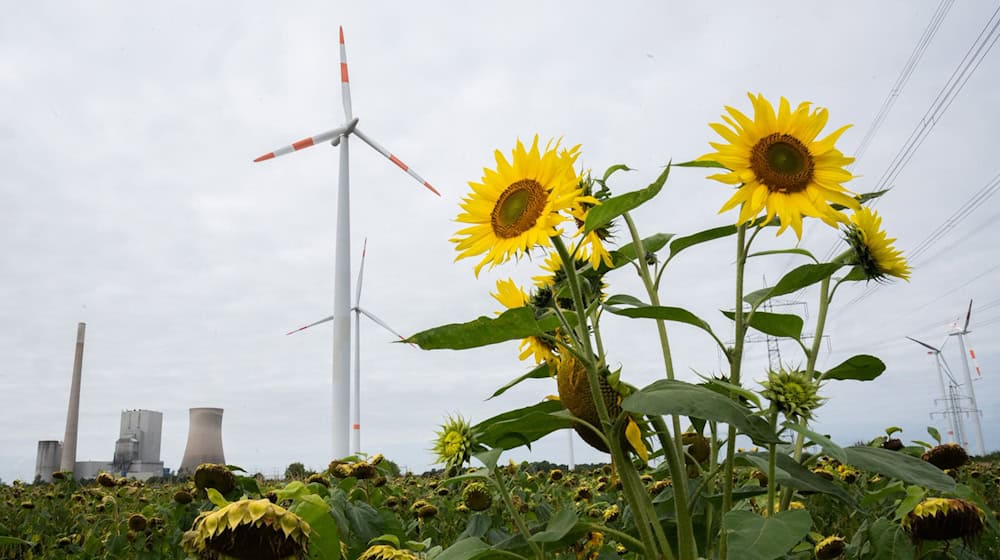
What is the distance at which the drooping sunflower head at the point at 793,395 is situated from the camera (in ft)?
4.98

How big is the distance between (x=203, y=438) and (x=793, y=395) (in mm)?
21415

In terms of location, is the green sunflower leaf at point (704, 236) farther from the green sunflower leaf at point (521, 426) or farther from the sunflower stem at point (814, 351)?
the green sunflower leaf at point (521, 426)

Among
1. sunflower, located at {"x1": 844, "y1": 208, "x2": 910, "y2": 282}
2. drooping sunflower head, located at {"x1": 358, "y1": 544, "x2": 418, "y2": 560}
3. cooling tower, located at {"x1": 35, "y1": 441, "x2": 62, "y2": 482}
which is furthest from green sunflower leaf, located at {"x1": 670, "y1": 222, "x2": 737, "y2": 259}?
cooling tower, located at {"x1": 35, "y1": 441, "x2": 62, "y2": 482}

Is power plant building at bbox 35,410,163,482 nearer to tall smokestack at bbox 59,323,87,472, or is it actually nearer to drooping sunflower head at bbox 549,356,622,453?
tall smokestack at bbox 59,323,87,472

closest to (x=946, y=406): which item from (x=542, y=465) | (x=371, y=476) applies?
(x=542, y=465)

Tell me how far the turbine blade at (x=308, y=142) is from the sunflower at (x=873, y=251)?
19110 mm

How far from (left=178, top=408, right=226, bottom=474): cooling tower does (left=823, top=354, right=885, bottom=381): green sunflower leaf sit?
67.9ft

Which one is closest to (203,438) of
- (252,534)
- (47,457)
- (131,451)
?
(131,451)

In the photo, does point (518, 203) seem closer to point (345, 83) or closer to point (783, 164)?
point (783, 164)

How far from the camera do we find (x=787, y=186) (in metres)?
1.67

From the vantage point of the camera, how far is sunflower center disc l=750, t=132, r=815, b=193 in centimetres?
167

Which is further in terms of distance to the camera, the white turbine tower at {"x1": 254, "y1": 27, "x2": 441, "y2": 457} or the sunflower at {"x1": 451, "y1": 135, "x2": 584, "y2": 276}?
the white turbine tower at {"x1": 254, "y1": 27, "x2": 441, "y2": 457}

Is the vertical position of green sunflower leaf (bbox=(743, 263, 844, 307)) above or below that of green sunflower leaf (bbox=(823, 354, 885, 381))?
above

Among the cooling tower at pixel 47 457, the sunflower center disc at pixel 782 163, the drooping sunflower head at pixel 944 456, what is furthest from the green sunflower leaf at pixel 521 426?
the cooling tower at pixel 47 457
